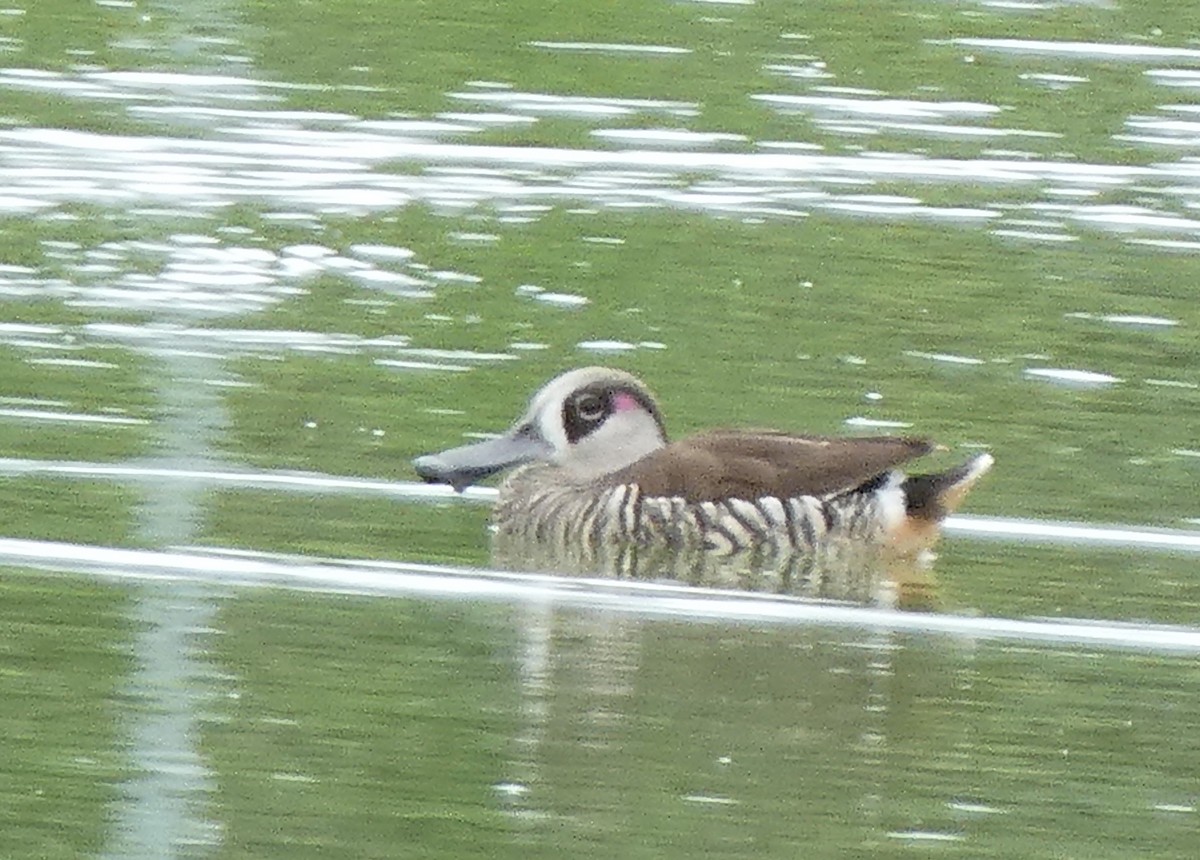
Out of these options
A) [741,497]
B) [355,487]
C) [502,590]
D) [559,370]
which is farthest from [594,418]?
[502,590]

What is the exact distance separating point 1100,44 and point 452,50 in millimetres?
3468

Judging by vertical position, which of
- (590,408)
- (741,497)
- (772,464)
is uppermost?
(590,408)

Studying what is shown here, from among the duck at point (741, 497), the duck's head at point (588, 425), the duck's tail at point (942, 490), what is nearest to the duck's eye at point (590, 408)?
the duck's head at point (588, 425)

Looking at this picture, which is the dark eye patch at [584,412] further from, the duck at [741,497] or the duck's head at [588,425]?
the duck at [741,497]

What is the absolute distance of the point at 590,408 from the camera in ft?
40.5

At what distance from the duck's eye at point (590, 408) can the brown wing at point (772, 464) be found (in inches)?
18.2

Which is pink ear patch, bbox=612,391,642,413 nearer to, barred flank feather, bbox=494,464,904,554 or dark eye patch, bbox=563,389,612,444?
dark eye patch, bbox=563,389,612,444

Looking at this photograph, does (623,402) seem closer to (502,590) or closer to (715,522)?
(715,522)

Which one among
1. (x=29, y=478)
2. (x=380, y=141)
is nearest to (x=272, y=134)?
(x=380, y=141)

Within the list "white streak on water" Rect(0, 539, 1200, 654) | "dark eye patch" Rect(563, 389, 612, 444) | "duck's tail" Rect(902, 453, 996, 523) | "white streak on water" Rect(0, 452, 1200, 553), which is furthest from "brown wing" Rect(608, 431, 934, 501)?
"white streak on water" Rect(0, 539, 1200, 654)

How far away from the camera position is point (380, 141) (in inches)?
708

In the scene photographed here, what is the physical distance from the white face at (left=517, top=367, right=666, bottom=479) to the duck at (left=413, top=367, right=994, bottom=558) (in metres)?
0.24

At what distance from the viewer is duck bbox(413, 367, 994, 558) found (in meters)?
11.7

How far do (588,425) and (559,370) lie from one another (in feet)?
4.32
